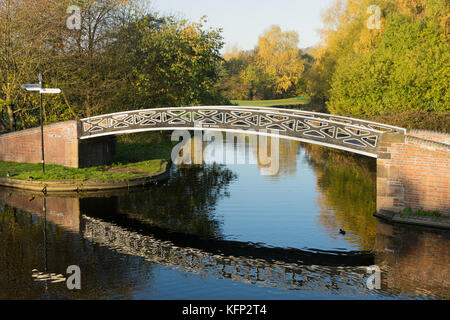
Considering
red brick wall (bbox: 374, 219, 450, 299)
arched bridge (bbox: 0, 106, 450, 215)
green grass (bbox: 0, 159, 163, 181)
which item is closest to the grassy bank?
green grass (bbox: 0, 159, 163, 181)

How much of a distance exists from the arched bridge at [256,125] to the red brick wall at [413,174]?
28.6 inches

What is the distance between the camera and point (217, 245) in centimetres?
1747

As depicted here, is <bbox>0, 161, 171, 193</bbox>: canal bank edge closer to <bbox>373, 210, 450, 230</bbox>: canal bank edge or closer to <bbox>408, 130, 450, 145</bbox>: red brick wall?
<bbox>373, 210, 450, 230</bbox>: canal bank edge

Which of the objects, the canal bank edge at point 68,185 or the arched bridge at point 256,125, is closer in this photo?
the arched bridge at point 256,125

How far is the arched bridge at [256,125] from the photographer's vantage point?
21672 mm

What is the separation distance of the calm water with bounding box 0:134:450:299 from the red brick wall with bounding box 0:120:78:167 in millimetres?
4447

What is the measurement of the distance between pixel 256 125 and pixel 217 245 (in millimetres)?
8311

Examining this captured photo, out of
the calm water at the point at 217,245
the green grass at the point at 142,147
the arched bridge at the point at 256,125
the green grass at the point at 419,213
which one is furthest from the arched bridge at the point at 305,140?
the green grass at the point at 142,147

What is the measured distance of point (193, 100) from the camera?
41.2m

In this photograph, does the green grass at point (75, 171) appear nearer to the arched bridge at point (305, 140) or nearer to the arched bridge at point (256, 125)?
the arched bridge at point (305, 140)

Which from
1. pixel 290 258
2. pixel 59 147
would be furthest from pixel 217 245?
pixel 59 147

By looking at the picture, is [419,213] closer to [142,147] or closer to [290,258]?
[290,258]

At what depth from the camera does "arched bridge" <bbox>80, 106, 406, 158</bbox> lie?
21672 mm
